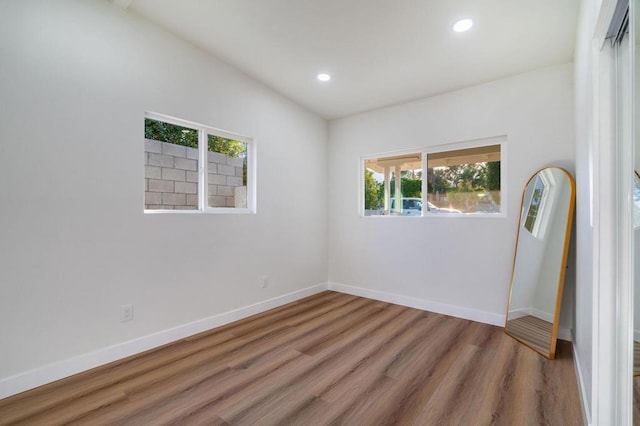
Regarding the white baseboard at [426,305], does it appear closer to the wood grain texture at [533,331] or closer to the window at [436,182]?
the wood grain texture at [533,331]

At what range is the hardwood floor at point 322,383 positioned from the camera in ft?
5.70

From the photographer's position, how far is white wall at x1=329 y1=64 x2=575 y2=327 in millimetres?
2879

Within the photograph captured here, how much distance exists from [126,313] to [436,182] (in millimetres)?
3472

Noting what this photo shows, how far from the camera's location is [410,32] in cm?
245

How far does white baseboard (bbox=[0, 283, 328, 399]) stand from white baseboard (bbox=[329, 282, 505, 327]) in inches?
54.7

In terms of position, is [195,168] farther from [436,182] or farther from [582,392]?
[582,392]

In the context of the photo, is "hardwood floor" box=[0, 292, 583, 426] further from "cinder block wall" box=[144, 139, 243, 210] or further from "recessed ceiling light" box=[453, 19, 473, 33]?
"recessed ceiling light" box=[453, 19, 473, 33]

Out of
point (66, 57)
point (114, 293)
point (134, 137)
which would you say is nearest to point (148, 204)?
point (134, 137)

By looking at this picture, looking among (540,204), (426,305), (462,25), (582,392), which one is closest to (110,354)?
(426,305)

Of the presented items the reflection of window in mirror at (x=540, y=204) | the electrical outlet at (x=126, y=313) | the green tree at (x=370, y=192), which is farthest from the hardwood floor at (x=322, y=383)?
the green tree at (x=370, y=192)

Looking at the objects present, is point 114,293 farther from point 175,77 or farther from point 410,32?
point 410,32

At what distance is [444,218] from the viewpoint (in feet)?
11.4

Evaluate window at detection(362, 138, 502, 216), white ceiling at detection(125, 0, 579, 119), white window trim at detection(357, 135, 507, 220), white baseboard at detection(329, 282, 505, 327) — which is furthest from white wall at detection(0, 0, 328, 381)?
window at detection(362, 138, 502, 216)

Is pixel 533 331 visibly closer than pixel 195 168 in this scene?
Yes
